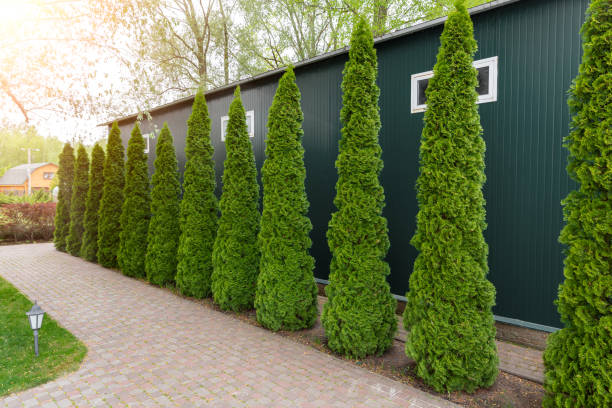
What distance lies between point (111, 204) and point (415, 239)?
9.14m

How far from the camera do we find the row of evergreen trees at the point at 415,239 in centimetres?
318

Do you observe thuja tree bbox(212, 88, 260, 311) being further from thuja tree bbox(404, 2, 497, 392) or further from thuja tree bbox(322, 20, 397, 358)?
thuja tree bbox(404, 2, 497, 392)

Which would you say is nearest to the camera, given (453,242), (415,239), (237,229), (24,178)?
(453,242)

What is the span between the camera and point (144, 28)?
6.68 m

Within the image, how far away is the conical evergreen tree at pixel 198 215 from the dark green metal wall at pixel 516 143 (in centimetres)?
363

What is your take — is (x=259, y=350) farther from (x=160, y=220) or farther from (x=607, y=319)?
(x=160, y=220)

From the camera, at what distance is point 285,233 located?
572cm

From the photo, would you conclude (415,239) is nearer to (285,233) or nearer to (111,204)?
(285,233)

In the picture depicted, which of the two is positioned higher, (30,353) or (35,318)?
(35,318)

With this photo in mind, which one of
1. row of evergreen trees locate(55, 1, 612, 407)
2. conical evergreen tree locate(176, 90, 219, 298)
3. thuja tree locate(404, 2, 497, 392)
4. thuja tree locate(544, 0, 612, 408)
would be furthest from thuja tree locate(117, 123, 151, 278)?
thuja tree locate(544, 0, 612, 408)

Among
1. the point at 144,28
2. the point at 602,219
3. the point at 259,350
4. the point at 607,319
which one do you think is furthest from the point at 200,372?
the point at 144,28

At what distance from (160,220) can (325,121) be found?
14.0 feet

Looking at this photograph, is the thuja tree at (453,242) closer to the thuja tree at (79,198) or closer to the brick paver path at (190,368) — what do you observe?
the brick paver path at (190,368)

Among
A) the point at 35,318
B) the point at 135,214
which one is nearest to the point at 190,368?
the point at 35,318
